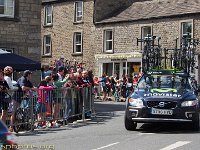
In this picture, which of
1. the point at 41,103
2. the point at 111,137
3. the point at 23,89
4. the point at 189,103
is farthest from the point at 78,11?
the point at 111,137

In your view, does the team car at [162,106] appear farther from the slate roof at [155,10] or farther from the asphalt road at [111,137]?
the slate roof at [155,10]

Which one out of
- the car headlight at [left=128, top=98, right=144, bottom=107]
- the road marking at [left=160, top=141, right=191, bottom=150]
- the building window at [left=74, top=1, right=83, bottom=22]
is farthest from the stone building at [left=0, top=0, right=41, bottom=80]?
the building window at [left=74, top=1, right=83, bottom=22]

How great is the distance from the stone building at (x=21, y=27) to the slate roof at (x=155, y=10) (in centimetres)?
1437

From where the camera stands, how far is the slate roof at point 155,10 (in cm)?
3625

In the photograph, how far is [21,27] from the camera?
81.8 feet

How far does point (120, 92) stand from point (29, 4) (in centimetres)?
955

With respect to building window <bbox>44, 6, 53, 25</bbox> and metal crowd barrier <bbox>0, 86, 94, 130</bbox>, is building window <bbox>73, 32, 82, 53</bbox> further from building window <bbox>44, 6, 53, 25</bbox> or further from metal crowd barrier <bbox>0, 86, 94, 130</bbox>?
metal crowd barrier <bbox>0, 86, 94, 130</bbox>

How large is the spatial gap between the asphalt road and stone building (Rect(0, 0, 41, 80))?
10.0 metres

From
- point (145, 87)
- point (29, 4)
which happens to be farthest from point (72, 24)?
point (145, 87)

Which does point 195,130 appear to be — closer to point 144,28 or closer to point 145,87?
point 145,87

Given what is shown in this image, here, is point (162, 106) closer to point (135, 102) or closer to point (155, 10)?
point (135, 102)

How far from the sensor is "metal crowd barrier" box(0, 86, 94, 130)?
13.8 meters

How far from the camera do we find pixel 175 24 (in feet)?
120

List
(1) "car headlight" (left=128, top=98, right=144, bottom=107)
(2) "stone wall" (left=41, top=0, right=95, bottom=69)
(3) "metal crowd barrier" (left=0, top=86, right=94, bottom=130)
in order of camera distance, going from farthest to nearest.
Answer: (2) "stone wall" (left=41, top=0, right=95, bottom=69), (3) "metal crowd barrier" (left=0, top=86, right=94, bottom=130), (1) "car headlight" (left=128, top=98, right=144, bottom=107)
